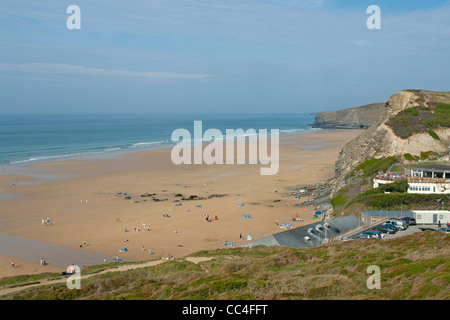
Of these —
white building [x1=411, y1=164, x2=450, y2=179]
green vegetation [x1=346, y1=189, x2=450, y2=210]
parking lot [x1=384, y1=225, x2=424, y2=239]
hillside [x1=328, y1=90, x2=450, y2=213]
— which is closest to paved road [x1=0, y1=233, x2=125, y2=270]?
parking lot [x1=384, y1=225, x2=424, y2=239]

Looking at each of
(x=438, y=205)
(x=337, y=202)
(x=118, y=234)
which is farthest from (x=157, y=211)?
(x=438, y=205)

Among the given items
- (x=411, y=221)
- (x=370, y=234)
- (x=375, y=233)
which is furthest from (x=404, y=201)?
(x=370, y=234)

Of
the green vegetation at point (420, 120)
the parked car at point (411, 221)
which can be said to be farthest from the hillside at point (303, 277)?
the green vegetation at point (420, 120)

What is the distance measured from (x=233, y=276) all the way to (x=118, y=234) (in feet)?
62.0

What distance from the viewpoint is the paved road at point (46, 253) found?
85.6 feet

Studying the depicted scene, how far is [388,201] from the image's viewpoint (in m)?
28.5

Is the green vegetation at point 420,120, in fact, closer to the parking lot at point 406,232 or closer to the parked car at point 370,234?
the parking lot at point 406,232

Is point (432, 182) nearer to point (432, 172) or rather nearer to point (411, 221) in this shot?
point (432, 172)

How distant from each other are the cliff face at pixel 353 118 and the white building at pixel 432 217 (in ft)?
458

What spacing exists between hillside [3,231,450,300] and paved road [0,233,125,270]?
359 inches

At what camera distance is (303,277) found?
44.6 ft
